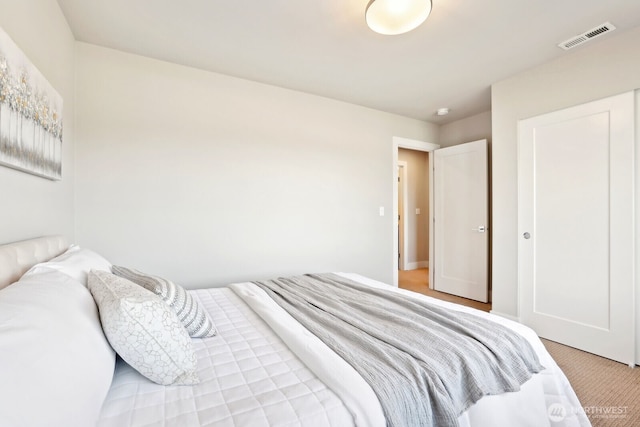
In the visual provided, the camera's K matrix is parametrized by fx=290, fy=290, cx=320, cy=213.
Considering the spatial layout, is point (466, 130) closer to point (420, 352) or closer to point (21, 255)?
point (420, 352)

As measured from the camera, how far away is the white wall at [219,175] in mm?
2367

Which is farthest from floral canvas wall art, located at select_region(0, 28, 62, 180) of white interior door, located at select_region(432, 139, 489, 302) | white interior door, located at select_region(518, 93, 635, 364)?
white interior door, located at select_region(432, 139, 489, 302)

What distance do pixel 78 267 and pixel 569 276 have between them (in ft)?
11.3

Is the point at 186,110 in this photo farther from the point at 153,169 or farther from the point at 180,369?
the point at 180,369

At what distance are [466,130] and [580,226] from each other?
200 cm

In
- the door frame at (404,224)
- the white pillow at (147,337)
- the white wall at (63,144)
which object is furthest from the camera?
the door frame at (404,224)

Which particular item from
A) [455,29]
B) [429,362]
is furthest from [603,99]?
[429,362]

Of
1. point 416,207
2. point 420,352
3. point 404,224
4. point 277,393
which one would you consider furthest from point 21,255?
point 416,207

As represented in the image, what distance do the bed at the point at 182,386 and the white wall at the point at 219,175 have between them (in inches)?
44.9

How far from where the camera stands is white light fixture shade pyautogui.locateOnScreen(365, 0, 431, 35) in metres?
1.64

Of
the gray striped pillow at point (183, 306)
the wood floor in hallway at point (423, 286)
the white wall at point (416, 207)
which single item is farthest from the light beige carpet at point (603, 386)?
the white wall at point (416, 207)

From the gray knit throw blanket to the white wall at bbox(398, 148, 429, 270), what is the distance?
425 centimetres

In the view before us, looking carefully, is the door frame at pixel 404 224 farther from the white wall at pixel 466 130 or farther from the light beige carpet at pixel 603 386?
the light beige carpet at pixel 603 386

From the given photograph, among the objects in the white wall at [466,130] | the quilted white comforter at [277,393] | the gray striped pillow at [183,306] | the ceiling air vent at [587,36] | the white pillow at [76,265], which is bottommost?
the quilted white comforter at [277,393]
